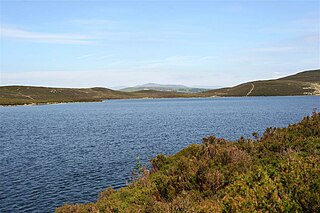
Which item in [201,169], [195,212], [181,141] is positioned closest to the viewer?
[195,212]

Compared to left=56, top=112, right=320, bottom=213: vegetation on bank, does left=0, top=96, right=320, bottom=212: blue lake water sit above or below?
below

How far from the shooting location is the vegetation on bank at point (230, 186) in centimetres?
907

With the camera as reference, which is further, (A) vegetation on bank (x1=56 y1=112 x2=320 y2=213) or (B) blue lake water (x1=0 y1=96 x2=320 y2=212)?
(B) blue lake water (x1=0 y1=96 x2=320 y2=212)

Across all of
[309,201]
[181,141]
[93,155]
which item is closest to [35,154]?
[93,155]

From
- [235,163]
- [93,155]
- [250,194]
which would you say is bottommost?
[93,155]

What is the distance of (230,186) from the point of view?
34.8 feet

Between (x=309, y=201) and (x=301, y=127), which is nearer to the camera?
(x=309, y=201)

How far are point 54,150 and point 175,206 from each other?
37876 millimetres

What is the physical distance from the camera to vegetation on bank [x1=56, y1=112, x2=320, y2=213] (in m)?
9.07

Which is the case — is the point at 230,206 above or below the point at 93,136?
above

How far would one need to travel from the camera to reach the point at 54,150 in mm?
44938

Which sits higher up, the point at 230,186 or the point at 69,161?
the point at 230,186

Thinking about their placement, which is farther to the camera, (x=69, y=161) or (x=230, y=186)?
(x=69, y=161)

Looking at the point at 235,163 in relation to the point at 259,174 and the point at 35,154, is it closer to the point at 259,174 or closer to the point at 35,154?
the point at 259,174
